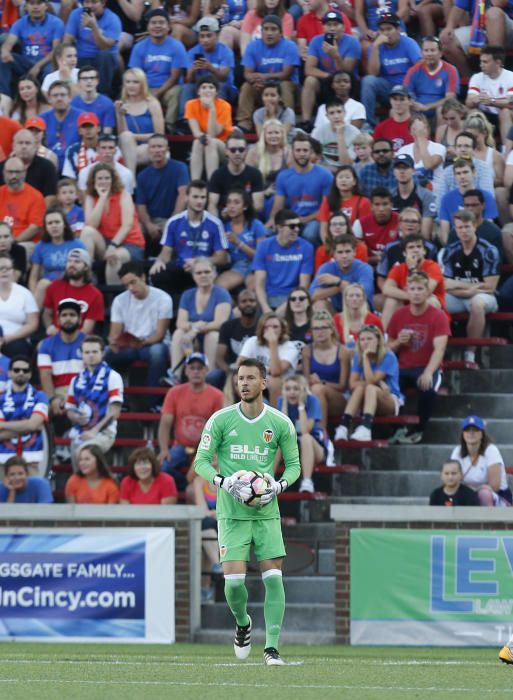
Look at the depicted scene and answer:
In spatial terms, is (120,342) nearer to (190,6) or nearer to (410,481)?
(410,481)

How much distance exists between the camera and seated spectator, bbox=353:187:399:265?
690 inches

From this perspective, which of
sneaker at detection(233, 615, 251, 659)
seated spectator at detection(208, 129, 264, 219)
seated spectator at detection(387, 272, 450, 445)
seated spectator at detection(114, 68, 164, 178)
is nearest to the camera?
sneaker at detection(233, 615, 251, 659)

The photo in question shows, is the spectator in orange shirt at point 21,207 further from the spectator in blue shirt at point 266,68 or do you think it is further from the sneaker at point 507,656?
the sneaker at point 507,656

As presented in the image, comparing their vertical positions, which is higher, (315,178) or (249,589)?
(315,178)

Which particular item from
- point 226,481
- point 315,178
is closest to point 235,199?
point 315,178

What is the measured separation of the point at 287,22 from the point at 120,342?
17.9 feet

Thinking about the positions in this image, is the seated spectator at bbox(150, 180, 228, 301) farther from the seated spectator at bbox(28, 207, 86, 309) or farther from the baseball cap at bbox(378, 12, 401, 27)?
the baseball cap at bbox(378, 12, 401, 27)

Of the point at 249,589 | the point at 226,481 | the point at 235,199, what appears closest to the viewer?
the point at 226,481

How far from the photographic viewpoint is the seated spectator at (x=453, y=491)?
1466 centimetres

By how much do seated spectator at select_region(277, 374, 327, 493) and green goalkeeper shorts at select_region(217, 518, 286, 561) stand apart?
4.48m

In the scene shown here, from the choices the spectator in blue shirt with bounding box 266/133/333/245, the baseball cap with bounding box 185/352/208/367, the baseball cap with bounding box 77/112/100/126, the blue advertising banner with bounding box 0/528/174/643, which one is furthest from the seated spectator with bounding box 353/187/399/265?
the blue advertising banner with bounding box 0/528/174/643

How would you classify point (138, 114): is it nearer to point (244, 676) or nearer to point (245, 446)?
point (245, 446)

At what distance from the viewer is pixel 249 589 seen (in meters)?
15.4

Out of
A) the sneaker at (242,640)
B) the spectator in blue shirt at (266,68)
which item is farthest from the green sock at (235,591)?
the spectator in blue shirt at (266,68)
